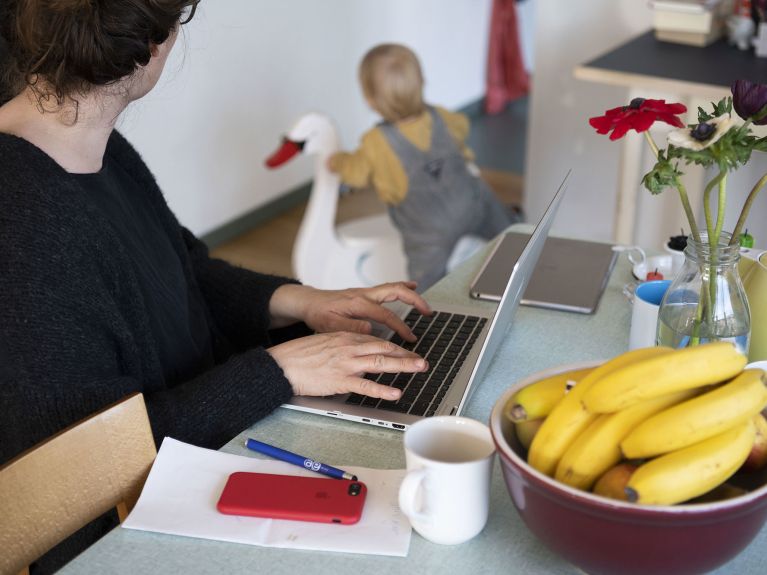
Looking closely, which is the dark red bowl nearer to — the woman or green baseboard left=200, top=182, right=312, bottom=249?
the woman

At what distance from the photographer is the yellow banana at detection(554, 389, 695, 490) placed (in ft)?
2.42

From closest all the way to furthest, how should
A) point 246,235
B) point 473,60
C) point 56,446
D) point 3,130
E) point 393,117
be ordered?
point 56,446 → point 3,130 → point 393,117 → point 246,235 → point 473,60

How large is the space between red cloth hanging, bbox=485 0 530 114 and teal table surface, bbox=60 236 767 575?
12.8 feet

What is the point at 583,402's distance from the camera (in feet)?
2.48

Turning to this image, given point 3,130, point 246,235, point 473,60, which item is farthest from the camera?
point 473,60

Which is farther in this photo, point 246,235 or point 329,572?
point 246,235

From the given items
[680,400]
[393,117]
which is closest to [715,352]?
[680,400]

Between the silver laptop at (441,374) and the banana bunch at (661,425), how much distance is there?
19cm

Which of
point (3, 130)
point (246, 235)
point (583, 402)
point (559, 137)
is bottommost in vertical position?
point (246, 235)

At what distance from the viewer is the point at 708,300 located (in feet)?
3.13

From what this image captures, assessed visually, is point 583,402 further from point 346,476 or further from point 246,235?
point 246,235

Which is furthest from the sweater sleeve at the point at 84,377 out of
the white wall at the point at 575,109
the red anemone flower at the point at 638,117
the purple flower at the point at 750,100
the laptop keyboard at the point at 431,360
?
the white wall at the point at 575,109

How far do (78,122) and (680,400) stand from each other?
2.54 feet

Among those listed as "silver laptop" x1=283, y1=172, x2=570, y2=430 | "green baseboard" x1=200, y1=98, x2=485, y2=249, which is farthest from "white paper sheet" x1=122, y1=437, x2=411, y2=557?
"green baseboard" x1=200, y1=98, x2=485, y2=249
